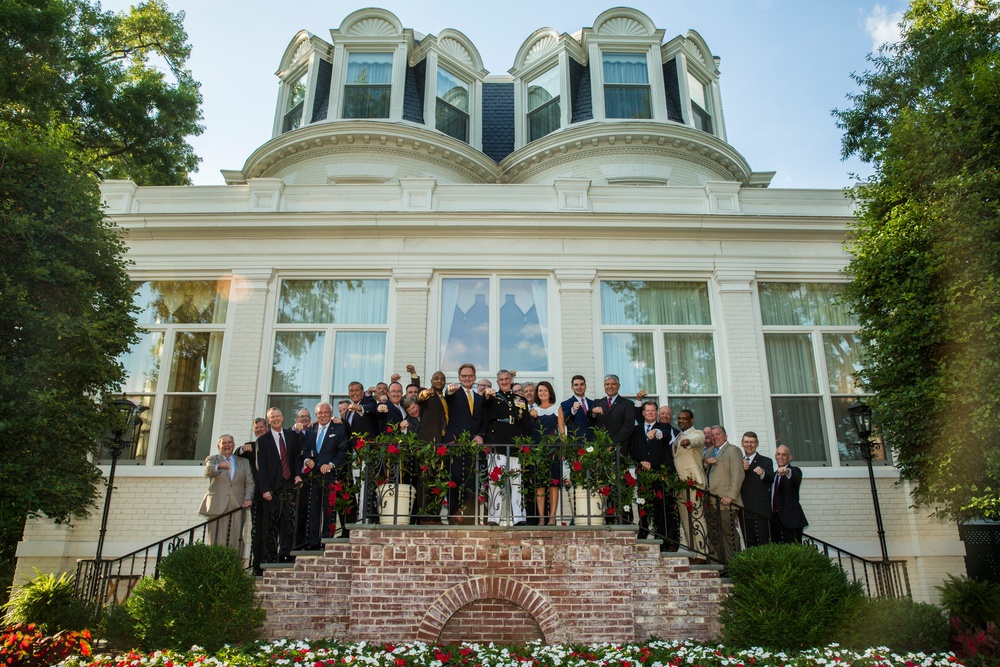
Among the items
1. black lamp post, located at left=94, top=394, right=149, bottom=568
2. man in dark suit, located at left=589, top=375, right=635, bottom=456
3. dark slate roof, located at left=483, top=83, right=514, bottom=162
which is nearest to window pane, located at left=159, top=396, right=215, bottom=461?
black lamp post, located at left=94, top=394, right=149, bottom=568

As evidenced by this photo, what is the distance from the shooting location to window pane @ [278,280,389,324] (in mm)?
12312

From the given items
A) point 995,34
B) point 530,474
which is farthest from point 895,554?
point 995,34

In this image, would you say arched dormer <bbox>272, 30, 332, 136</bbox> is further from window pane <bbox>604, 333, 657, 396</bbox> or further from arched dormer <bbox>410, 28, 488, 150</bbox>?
window pane <bbox>604, 333, 657, 396</bbox>

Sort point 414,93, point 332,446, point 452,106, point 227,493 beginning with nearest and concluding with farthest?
point 332,446
point 227,493
point 414,93
point 452,106

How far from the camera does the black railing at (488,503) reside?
7.89 meters

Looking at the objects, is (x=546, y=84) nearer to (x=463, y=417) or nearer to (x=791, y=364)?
(x=791, y=364)

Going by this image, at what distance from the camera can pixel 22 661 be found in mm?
6785

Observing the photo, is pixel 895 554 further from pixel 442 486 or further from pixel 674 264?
pixel 442 486

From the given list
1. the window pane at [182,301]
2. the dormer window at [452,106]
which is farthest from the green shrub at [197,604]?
the dormer window at [452,106]

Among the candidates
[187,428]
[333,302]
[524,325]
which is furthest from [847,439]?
[187,428]

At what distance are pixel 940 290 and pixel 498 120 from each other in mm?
11864

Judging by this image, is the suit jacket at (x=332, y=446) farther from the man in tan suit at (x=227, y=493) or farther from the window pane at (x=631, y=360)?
the window pane at (x=631, y=360)

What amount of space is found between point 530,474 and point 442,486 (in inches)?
41.3

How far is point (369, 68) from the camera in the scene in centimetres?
1648
